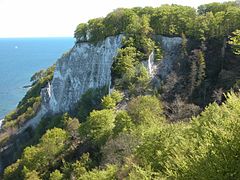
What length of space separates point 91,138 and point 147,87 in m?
13.6

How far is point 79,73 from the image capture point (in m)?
75.9

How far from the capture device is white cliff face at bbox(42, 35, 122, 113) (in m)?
69.5

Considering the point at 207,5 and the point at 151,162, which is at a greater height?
the point at 207,5

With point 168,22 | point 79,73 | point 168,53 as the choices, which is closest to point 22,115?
point 79,73

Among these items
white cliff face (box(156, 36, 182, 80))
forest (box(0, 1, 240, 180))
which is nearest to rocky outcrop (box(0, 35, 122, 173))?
forest (box(0, 1, 240, 180))

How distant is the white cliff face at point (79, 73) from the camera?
2736 inches

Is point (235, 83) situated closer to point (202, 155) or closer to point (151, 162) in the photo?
point (151, 162)

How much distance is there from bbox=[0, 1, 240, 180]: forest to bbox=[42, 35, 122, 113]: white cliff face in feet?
7.50

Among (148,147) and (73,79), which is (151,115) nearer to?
(148,147)

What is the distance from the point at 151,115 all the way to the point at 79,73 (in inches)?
1483

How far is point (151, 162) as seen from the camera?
24141 mm

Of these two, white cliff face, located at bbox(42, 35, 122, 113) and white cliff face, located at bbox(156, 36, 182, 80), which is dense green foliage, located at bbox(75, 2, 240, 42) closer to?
white cliff face, located at bbox(156, 36, 182, 80)

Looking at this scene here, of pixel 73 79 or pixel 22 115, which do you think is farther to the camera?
pixel 22 115

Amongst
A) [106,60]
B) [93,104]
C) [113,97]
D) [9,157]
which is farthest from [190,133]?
[9,157]
